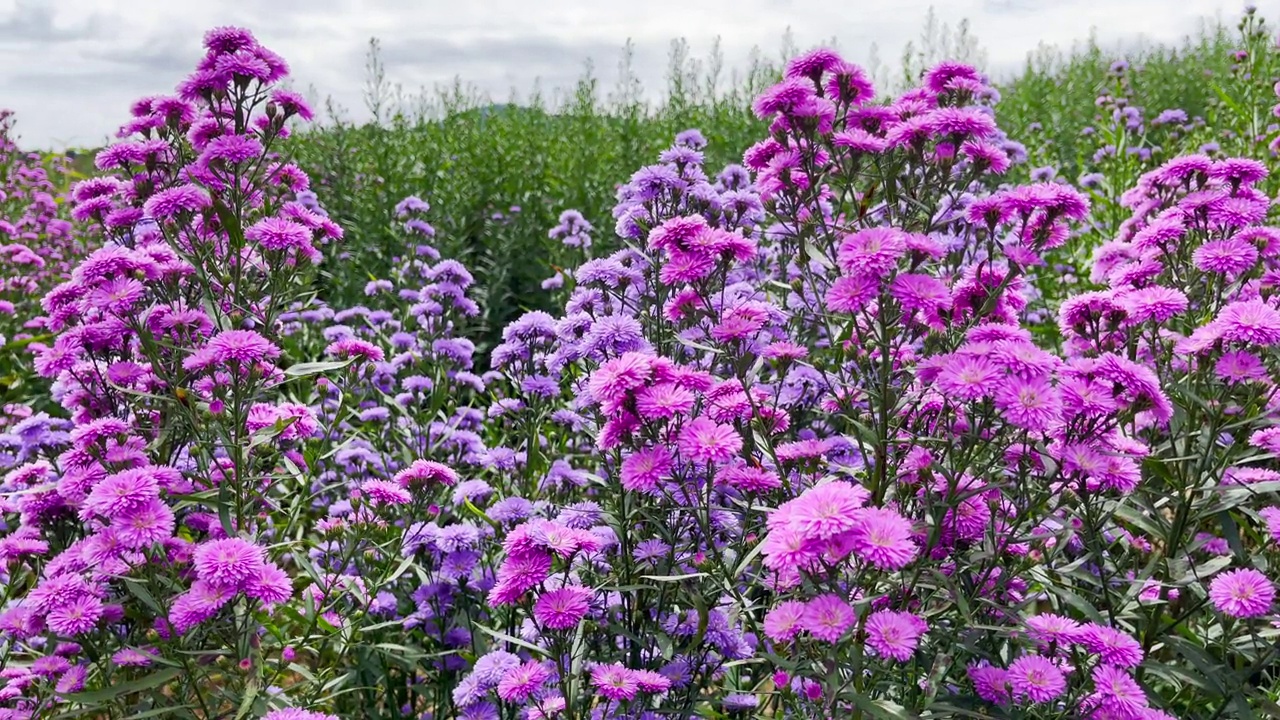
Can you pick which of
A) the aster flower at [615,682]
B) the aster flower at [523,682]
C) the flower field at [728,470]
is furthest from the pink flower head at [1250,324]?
the aster flower at [523,682]

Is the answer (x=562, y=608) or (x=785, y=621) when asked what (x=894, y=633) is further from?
(x=562, y=608)

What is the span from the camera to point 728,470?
220cm

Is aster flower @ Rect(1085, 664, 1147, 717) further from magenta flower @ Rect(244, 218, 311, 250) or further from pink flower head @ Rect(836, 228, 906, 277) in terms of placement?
magenta flower @ Rect(244, 218, 311, 250)

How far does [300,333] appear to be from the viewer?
549 cm

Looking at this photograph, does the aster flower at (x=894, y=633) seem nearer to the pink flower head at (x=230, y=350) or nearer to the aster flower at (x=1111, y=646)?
the aster flower at (x=1111, y=646)

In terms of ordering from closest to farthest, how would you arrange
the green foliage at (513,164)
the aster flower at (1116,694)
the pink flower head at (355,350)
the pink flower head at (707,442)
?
the aster flower at (1116,694), the pink flower head at (707,442), the pink flower head at (355,350), the green foliage at (513,164)

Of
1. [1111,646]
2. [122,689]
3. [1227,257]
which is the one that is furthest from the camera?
[1227,257]

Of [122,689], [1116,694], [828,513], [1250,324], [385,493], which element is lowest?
[122,689]

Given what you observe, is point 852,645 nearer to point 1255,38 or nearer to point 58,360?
point 58,360

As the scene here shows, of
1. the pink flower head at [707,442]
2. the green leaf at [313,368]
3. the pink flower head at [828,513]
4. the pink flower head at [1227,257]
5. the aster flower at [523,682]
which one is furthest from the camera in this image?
the green leaf at [313,368]

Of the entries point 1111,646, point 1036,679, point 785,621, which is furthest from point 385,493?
point 1111,646

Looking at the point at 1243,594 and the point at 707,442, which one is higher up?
the point at 707,442

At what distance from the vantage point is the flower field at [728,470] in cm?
195

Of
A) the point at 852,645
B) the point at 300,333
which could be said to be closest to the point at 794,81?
the point at 852,645
